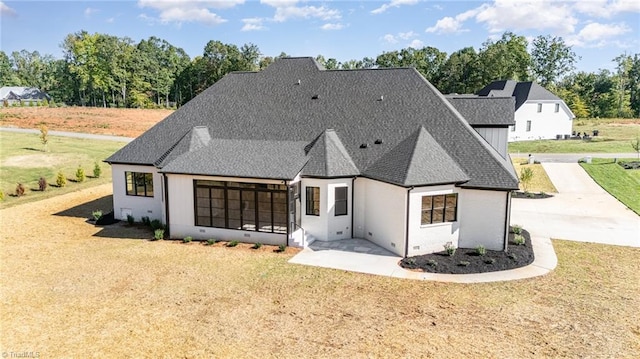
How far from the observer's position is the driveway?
66.3 ft

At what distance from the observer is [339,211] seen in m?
19.2

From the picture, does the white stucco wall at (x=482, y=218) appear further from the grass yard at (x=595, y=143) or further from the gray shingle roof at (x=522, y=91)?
the gray shingle roof at (x=522, y=91)

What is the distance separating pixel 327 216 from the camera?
1891 cm

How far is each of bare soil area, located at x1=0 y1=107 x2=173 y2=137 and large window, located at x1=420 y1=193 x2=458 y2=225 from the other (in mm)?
48361

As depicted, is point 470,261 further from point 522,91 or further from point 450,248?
point 522,91

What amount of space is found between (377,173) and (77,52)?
3899 inches

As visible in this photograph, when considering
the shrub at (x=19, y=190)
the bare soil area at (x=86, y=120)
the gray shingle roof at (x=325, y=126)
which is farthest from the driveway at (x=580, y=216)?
the bare soil area at (x=86, y=120)

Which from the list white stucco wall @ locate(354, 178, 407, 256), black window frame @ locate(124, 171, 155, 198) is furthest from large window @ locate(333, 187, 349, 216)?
black window frame @ locate(124, 171, 155, 198)

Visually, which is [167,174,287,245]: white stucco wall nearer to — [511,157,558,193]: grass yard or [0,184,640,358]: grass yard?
[0,184,640,358]: grass yard

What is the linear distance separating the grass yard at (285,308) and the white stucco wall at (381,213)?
9.35 feet

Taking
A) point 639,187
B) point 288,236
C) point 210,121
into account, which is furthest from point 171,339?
point 639,187

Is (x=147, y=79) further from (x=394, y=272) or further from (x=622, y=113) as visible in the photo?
(x=622, y=113)

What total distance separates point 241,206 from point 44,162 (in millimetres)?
25845

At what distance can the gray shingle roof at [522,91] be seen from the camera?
176 ft
